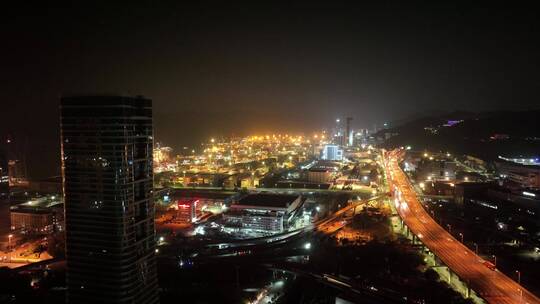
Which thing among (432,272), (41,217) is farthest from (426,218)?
(41,217)

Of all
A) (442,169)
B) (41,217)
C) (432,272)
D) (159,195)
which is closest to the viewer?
(432,272)

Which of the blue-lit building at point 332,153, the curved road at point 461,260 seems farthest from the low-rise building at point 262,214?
the blue-lit building at point 332,153

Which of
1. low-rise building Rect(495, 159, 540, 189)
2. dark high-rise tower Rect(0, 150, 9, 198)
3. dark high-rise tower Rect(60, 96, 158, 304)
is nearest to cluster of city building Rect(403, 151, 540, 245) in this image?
low-rise building Rect(495, 159, 540, 189)

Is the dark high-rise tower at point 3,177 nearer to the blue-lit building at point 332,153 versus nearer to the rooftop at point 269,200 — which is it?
the rooftop at point 269,200

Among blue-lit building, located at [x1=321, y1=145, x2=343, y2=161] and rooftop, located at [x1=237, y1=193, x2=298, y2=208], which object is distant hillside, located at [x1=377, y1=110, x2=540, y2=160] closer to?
blue-lit building, located at [x1=321, y1=145, x2=343, y2=161]

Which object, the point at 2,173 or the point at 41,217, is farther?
the point at 41,217

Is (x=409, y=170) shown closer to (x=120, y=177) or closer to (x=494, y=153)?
(x=494, y=153)
